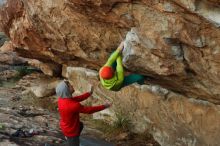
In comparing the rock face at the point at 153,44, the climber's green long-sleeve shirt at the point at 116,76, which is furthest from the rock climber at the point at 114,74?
the rock face at the point at 153,44

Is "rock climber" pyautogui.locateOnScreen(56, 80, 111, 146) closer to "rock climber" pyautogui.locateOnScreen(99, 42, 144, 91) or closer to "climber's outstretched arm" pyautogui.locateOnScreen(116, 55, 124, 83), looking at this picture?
"rock climber" pyautogui.locateOnScreen(99, 42, 144, 91)

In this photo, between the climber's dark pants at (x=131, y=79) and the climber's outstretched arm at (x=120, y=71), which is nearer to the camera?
the climber's outstretched arm at (x=120, y=71)

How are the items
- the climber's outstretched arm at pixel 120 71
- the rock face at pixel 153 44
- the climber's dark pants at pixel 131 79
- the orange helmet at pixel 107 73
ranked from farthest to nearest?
the climber's dark pants at pixel 131 79, the climber's outstretched arm at pixel 120 71, the orange helmet at pixel 107 73, the rock face at pixel 153 44

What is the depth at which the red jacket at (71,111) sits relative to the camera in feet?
30.5

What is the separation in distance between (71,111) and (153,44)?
79.0 inches

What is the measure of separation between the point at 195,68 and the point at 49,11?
430 centimetres

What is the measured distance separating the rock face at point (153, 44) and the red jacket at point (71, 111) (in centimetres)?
131

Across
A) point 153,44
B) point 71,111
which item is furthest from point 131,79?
point 71,111

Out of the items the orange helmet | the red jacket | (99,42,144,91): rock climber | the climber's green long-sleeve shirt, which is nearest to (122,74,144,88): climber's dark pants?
(99,42,144,91): rock climber

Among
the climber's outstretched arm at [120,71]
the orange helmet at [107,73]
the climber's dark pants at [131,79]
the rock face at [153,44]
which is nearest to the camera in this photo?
the rock face at [153,44]

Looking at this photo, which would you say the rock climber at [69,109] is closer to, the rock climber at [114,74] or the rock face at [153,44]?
the rock climber at [114,74]

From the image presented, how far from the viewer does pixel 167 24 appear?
874 centimetres

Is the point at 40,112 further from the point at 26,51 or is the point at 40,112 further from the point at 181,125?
the point at 181,125

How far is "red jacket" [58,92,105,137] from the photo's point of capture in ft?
30.5
